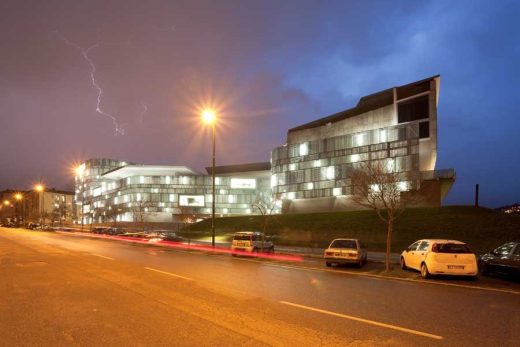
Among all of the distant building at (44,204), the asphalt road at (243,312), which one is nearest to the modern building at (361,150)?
the asphalt road at (243,312)

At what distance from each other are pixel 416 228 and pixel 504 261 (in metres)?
29.8

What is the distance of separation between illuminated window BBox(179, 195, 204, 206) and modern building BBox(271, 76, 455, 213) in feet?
81.8

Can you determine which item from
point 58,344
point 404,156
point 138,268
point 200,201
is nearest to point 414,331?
point 58,344

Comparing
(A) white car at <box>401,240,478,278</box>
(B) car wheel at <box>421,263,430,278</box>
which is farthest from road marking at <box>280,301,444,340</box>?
(B) car wheel at <box>421,263,430,278</box>

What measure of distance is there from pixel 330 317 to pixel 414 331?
1.65 m

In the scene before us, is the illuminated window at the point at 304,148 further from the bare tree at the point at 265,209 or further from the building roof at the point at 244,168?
the building roof at the point at 244,168

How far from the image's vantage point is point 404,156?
60281mm

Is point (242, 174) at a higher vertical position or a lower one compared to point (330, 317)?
higher

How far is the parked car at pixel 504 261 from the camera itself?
633 inches

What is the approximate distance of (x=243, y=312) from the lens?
29.8 feet

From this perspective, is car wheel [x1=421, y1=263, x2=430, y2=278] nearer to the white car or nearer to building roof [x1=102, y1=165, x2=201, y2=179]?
the white car

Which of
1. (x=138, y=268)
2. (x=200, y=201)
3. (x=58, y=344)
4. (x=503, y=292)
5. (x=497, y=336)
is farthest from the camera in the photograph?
(x=200, y=201)

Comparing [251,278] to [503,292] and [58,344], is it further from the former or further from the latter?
[58,344]

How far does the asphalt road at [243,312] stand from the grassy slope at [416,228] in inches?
888
